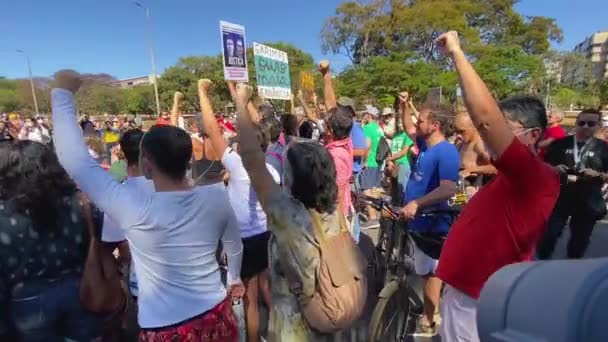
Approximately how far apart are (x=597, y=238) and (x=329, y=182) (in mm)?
5462

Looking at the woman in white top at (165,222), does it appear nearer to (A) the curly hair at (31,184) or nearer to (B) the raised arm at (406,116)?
(A) the curly hair at (31,184)

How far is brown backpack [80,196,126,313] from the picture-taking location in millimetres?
1765

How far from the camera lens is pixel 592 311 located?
569 mm

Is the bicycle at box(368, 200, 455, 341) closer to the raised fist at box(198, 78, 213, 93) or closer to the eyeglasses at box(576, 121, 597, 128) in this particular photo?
the raised fist at box(198, 78, 213, 93)

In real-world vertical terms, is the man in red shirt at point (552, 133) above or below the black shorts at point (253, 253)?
above

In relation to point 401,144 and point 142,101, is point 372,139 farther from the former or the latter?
point 142,101

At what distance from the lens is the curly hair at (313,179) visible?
1592mm

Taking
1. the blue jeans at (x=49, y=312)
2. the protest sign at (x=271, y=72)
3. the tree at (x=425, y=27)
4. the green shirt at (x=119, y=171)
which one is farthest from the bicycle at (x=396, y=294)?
the tree at (x=425, y=27)

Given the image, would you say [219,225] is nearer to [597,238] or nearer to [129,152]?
[129,152]

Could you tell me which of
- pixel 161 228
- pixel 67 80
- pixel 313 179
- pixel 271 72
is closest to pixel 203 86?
pixel 67 80

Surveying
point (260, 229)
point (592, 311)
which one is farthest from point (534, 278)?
point (260, 229)

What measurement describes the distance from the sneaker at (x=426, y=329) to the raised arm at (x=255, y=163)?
2.13m

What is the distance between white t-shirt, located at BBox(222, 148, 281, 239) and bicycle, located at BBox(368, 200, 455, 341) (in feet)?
3.00

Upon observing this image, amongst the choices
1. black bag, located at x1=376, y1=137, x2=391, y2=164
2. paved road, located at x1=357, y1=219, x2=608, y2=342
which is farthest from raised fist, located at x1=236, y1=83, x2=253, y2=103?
black bag, located at x1=376, y1=137, x2=391, y2=164
